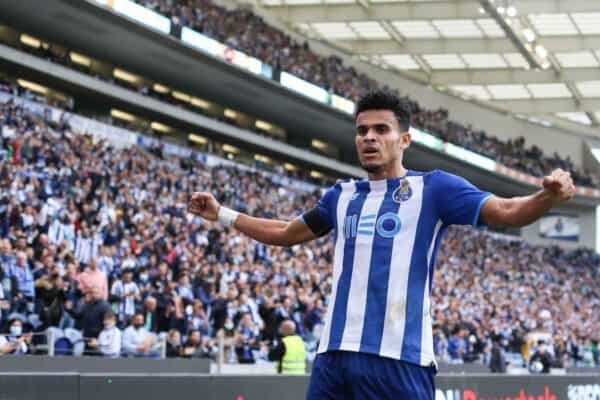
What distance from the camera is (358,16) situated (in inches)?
1629

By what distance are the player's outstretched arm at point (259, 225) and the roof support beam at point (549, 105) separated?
161 feet

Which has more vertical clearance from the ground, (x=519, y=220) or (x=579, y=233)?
(x=579, y=233)

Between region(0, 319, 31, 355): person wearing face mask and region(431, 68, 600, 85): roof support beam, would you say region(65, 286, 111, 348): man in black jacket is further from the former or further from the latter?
region(431, 68, 600, 85): roof support beam

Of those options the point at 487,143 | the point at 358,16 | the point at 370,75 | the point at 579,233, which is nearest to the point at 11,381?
the point at 358,16

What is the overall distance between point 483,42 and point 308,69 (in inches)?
373

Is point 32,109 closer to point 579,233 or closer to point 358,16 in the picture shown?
point 358,16

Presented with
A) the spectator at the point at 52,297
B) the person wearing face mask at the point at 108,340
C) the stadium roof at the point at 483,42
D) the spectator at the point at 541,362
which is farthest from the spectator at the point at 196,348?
the stadium roof at the point at 483,42

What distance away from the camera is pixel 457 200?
144 inches

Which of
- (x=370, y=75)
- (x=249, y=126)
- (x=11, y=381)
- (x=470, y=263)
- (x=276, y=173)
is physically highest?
(x=370, y=75)

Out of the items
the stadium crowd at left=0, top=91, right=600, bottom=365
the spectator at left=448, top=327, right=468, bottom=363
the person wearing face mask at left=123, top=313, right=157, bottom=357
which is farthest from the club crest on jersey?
the spectator at left=448, top=327, right=468, bottom=363

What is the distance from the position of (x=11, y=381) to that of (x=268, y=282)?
44.9 feet

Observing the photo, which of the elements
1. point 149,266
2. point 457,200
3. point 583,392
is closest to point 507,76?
point 149,266

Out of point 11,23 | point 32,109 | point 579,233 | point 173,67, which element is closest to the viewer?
point 32,109

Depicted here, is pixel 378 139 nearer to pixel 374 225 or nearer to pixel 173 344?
pixel 374 225
